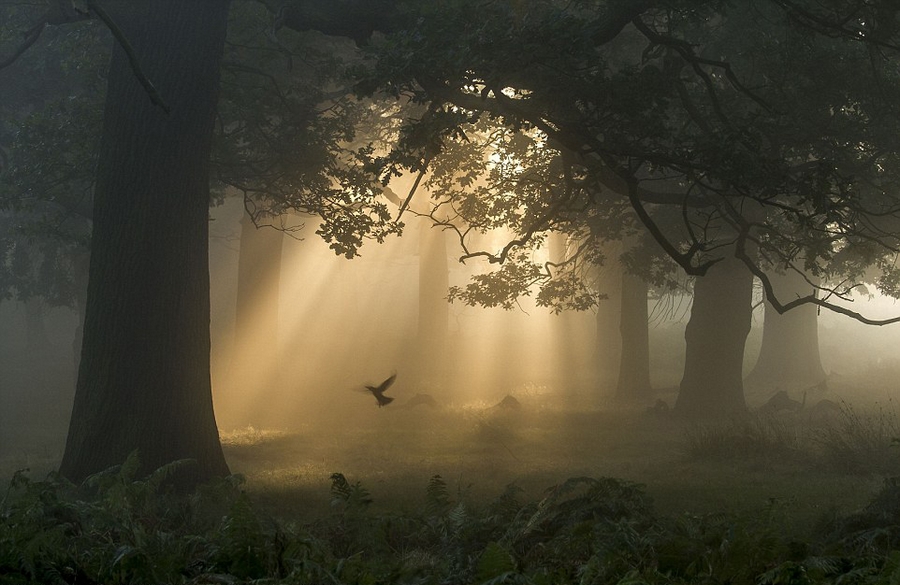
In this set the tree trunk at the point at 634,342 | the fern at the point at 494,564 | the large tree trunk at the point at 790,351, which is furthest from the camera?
the large tree trunk at the point at 790,351

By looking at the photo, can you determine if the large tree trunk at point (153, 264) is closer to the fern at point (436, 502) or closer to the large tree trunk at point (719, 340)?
the fern at point (436, 502)

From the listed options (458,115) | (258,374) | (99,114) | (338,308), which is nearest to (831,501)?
(458,115)

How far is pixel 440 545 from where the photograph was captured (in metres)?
7.25

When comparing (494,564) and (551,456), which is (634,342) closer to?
(551,456)

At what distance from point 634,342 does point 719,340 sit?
212 inches

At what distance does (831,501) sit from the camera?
34.9ft

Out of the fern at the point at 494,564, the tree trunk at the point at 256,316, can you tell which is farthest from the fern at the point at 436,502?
the tree trunk at the point at 256,316

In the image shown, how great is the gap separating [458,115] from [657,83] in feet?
8.70

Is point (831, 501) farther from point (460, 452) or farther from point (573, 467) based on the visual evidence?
point (460, 452)

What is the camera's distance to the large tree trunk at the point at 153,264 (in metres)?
12.2

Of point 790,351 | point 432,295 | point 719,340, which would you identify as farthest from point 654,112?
point 790,351

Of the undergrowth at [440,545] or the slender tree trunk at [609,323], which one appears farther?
the slender tree trunk at [609,323]

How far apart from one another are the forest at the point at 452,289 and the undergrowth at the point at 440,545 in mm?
29

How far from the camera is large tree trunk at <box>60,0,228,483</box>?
12227 mm
